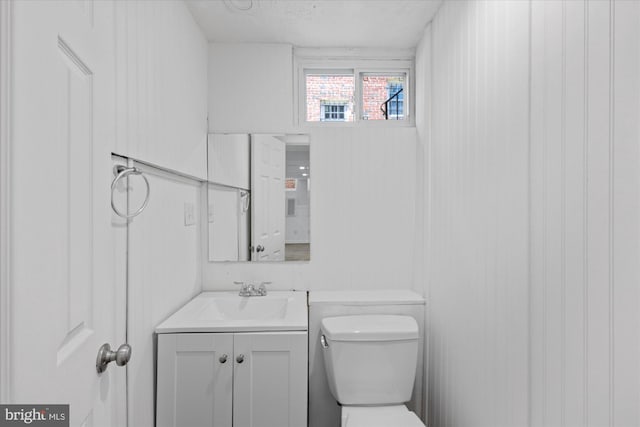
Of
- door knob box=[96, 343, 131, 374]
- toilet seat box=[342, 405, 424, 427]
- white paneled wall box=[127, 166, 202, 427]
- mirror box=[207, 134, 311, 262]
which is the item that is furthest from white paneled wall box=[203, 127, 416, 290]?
door knob box=[96, 343, 131, 374]

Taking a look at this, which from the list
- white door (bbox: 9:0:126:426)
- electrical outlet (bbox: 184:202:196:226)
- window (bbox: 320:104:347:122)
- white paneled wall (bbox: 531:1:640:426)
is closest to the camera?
white door (bbox: 9:0:126:426)

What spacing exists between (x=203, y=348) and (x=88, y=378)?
2.83 feet

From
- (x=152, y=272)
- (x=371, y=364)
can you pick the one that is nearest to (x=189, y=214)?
(x=152, y=272)

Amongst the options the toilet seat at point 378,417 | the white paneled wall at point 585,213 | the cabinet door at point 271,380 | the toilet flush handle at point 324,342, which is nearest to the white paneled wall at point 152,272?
the cabinet door at point 271,380

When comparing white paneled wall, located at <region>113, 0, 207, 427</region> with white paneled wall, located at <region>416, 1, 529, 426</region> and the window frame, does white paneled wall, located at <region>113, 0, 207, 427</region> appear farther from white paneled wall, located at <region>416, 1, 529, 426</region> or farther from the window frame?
white paneled wall, located at <region>416, 1, 529, 426</region>

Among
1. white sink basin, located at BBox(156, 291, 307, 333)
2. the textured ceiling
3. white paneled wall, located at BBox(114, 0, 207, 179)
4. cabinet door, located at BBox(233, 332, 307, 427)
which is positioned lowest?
cabinet door, located at BBox(233, 332, 307, 427)

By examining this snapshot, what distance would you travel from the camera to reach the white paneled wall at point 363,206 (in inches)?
88.2

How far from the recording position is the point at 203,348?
1.60m

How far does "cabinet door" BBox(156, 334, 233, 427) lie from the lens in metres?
1.58

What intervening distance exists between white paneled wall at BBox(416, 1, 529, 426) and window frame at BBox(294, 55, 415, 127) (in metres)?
0.29

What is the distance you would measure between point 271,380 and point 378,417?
51cm

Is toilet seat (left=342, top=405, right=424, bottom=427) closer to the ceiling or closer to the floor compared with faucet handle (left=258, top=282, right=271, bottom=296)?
closer to the floor

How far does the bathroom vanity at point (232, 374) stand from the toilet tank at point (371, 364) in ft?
0.65

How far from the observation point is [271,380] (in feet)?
5.32
